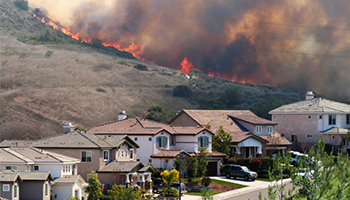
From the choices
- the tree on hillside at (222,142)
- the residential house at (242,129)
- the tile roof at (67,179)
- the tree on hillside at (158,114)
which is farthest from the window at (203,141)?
the tree on hillside at (158,114)

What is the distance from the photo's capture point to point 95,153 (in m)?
57.6

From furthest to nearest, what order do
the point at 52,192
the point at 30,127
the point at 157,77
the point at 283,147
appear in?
the point at 157,77, the point at 30,127, the point at 283,147, the point at 52,192

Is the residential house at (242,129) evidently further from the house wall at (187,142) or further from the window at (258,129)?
the house wall at (187,142)

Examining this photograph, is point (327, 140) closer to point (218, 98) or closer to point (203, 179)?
point (203, 179)

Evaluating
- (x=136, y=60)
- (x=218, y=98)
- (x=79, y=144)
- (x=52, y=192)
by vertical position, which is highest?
(x=136, y=60)

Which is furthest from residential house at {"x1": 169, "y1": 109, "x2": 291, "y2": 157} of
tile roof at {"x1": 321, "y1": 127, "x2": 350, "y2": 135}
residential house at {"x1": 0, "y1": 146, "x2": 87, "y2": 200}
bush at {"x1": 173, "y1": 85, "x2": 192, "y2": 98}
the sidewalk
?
bush at {"x1": 173, "y1": 85, "x2": 192, "y2": 98}

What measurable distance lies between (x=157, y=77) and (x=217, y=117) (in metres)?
79.9

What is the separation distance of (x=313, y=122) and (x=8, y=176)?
55738 mm

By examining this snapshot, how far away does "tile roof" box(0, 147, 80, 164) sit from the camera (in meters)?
50.5

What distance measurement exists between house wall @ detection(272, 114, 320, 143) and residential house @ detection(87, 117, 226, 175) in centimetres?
2200

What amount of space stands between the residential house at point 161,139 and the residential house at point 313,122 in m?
19.7

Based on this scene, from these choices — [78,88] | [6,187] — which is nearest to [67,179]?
[6,187]

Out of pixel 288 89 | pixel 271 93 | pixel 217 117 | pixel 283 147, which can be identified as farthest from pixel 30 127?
pixel 288 89

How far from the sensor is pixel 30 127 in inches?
4503
